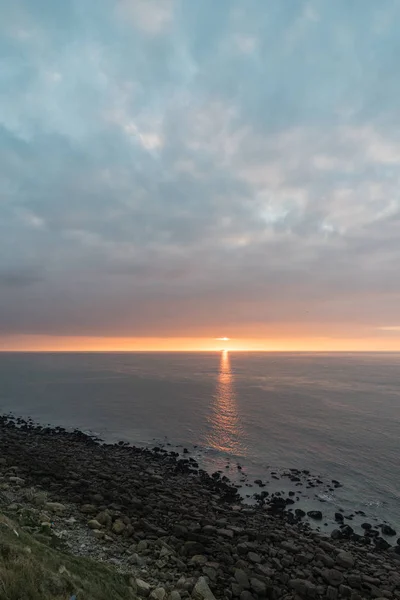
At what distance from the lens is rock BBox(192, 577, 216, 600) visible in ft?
42.6

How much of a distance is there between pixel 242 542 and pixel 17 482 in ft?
53.5

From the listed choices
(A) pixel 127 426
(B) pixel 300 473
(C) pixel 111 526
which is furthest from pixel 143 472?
(A) pixel 127 426

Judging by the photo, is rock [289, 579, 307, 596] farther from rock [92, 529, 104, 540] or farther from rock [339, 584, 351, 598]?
rock [92, 529, 104, 540]

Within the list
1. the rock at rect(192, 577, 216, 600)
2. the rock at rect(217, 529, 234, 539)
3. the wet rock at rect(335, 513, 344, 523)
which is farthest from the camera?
the wet rock at rect(335, 513, 344, 523)

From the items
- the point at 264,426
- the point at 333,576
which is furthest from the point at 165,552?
the point at 264,426

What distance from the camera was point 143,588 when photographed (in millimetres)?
12562

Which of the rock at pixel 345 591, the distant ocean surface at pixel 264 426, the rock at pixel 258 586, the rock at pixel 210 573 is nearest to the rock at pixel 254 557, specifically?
the rock at pixel 258 586

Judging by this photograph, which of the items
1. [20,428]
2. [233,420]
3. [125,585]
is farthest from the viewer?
[233,420]

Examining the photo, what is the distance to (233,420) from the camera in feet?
204

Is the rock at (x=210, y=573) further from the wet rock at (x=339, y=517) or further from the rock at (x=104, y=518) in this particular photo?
the wet rock at (x=339, y=517)

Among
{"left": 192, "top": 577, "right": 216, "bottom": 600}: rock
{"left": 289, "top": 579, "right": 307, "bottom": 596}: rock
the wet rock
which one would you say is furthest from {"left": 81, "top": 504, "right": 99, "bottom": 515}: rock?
the wet rock

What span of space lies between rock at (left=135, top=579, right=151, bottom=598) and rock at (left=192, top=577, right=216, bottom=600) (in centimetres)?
Result: 180

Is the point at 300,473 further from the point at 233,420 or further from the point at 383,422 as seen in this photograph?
the point at 383,422

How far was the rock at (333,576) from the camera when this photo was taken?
16.5m
